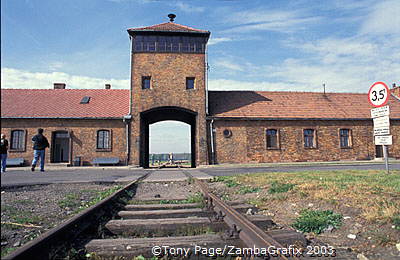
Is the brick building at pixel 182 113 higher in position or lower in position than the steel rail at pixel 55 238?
higher

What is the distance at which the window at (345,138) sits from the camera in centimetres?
2236

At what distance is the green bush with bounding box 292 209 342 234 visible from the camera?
3.28 m

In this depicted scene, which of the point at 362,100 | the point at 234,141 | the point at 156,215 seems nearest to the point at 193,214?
the point at 156,215

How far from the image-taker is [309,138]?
2206cm

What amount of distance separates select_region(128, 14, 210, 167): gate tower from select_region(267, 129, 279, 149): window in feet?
16.5

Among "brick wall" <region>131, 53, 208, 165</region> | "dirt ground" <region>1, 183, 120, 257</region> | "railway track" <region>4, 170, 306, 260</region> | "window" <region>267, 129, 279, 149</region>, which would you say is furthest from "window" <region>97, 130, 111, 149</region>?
"railway track" <region>4, 170, 306, 260</region>

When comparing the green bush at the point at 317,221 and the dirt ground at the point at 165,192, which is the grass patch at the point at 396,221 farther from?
the dirt ground at the point at 165,192

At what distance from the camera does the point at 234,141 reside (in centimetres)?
2067

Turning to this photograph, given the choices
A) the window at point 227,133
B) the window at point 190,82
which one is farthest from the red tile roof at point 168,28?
the window at point 227,133

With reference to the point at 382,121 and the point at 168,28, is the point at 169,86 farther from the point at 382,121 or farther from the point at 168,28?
the point at 382,121

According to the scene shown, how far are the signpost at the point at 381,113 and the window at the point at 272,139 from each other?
1240cm

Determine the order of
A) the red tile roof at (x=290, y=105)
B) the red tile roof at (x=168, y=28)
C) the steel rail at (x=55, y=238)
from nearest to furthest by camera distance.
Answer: the steel rail at (x=55, y=238) → the red tile roof at (x=168, y=28) → the red tile roof at (x=290, y=105)

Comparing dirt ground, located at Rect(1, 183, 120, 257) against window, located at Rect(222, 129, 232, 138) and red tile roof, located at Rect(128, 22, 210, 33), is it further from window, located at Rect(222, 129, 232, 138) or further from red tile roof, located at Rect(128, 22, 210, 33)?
red tile roof, located at Rect(128, 22, 210, 33)

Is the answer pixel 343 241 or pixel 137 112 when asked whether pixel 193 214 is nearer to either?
pixel 343 241
